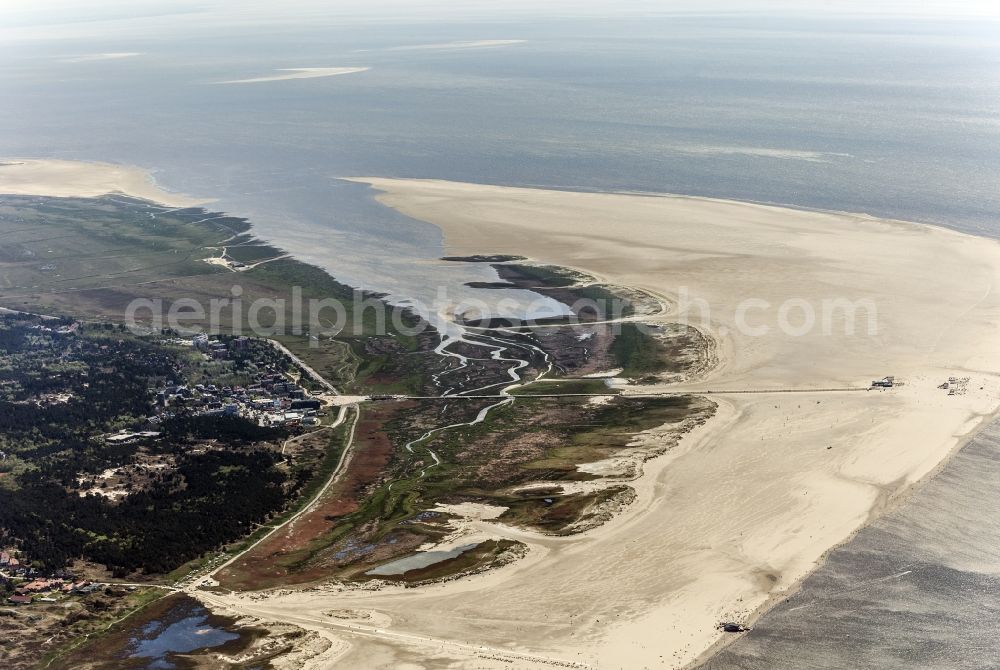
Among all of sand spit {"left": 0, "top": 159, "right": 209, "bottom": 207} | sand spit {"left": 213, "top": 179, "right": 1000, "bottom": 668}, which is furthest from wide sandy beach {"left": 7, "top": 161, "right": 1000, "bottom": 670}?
sand spit {"left": 0, "top": 159, "right": 209, "bottom": 207}

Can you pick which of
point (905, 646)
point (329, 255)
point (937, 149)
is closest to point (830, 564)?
point (905, 646)

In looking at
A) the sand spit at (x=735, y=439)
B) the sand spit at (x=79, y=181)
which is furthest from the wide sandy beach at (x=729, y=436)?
the sand spit at (x=79, y=181)

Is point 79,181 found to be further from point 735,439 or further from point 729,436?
point 735,439

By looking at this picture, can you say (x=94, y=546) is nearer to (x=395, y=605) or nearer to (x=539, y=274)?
(x=395, y=605)

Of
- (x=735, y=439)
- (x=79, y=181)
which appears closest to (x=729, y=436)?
(x=735, y=439)

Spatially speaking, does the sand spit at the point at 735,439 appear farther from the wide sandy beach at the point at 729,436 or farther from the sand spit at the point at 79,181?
the sand spit at the point at 79,181

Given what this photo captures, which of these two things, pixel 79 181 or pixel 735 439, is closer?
pixel 735 439
